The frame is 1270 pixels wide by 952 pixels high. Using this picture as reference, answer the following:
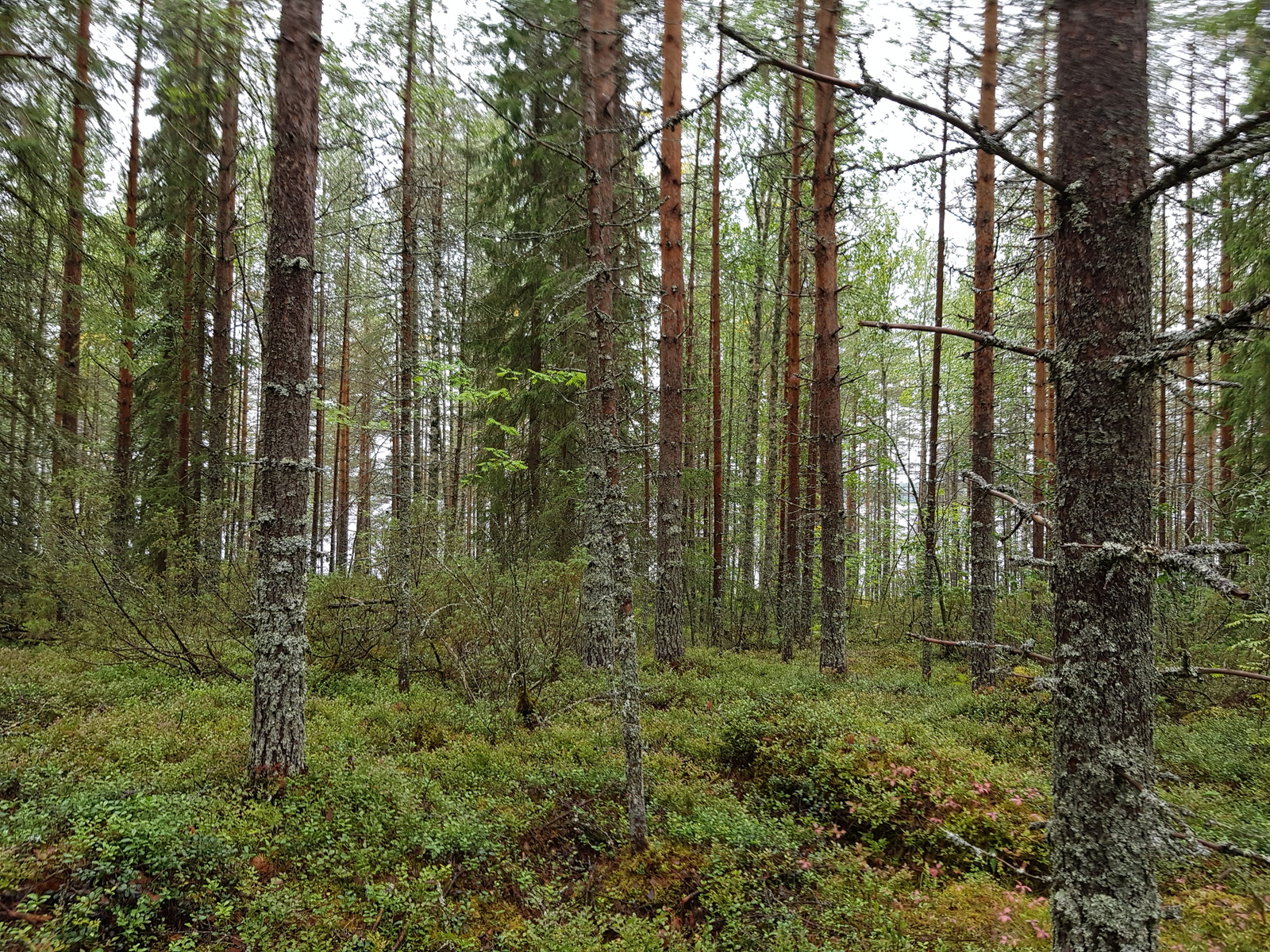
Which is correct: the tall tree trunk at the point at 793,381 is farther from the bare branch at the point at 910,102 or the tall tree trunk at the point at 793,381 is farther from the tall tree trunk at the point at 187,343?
the tall tree trunk at the point at 187,343

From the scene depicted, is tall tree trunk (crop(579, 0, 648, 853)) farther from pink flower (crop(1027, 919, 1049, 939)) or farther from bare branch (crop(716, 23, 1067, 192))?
bare branch (crop(716, 23, 1067, 192))

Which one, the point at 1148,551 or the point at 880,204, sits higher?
the point at 880,204

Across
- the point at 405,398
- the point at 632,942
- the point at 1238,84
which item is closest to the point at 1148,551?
the point at 1238,84

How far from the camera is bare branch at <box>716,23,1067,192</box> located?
1.93 m

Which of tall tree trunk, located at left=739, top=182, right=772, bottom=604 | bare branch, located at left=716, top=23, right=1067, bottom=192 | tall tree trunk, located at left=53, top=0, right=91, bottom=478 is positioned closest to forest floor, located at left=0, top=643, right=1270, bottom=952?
bare branch, located at left=716, top=23, right=1067, bottom=192

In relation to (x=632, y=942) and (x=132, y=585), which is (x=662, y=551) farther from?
(x=132, y=585)

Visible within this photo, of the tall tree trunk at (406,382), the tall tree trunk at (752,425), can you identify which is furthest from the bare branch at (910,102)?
the tall tree trunk at (752,425)

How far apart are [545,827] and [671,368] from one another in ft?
21.3

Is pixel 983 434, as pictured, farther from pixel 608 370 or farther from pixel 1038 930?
pixel 1038 930

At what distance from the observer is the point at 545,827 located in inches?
193

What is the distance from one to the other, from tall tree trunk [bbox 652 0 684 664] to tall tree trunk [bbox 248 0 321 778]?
5.10 meters

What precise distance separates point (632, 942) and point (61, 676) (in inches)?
294

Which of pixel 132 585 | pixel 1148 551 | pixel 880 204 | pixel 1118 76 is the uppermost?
pixel 880 204

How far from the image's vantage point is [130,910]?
3.40 metres
